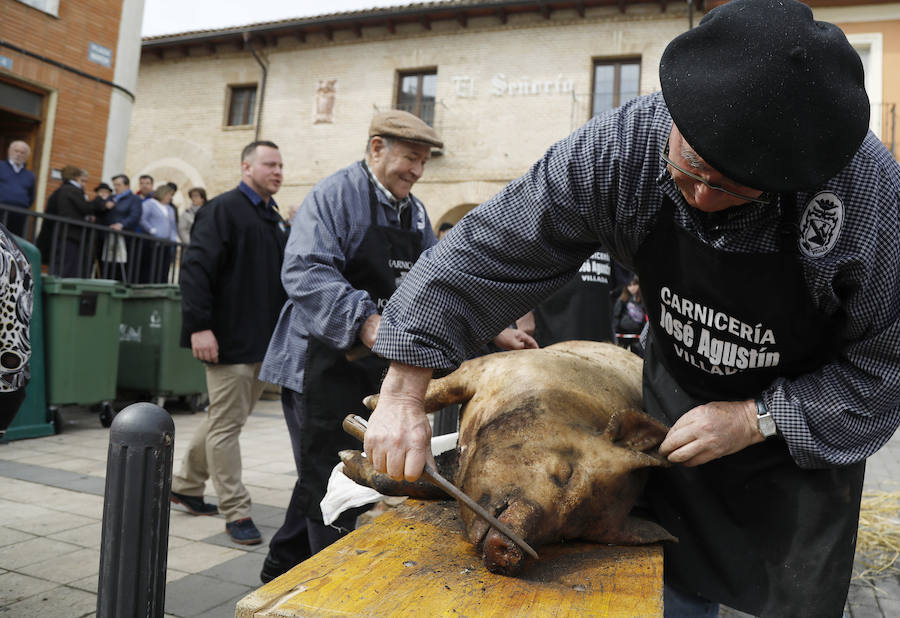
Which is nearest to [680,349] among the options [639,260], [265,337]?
[639,260]

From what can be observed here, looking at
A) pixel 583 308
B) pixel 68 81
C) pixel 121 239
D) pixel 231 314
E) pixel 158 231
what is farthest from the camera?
pixel 68 81

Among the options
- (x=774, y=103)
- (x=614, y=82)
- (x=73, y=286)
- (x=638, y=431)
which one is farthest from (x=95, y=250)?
(x=614, y=82)

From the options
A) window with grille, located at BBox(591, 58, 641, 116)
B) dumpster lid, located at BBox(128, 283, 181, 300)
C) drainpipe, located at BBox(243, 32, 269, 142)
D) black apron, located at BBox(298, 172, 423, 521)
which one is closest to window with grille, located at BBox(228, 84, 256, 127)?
drainpipe, located at BBox(243, 32, 269, 142)

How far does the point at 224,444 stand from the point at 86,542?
0.79m

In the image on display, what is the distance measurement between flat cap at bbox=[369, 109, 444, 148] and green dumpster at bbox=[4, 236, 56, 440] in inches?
155

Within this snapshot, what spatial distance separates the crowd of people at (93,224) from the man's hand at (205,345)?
371 centimetres

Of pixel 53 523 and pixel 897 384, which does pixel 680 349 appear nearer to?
pixel 897 384

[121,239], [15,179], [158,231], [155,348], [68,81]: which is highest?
[68,81]

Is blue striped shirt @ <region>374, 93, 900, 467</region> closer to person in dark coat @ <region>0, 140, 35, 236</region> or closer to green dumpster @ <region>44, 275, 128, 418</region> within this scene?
green dumpster @ <region>44, 275, 128, 418</region>

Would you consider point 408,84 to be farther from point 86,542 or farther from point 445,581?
point 445,581

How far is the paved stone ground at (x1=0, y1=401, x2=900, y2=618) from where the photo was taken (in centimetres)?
295

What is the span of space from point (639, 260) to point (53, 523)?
347cm

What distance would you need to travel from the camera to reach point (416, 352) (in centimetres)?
163

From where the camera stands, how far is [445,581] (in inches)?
57.0
